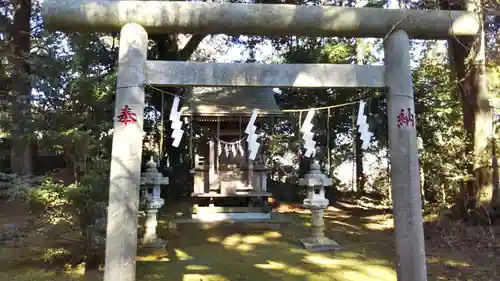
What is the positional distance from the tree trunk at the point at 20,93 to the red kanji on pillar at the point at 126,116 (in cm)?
273

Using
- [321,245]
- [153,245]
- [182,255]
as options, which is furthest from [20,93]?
[321,245]

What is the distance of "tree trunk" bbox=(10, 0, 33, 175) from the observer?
6.03m

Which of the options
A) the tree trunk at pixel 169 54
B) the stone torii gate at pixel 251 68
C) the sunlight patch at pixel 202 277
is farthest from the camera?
the tree trunk at pixel 169 54

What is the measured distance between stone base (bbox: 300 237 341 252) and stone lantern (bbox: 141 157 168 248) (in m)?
2.97

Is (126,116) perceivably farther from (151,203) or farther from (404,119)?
(151,203)

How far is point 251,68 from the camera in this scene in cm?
407

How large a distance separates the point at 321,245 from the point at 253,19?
17.1 ft

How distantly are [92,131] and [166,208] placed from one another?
24.6 ft

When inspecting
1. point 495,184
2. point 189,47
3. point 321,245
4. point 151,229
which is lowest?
point 321,245

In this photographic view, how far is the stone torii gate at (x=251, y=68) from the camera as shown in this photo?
3.75 m

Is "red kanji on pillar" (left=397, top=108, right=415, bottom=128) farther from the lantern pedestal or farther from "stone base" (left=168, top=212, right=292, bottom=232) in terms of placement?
"stone base" (left=168, top=212, right=292, bottom=232)

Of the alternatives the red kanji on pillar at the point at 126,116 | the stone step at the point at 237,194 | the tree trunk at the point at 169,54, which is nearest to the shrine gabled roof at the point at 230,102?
the stone step at the point at 237,194

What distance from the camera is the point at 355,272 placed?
19.9ft

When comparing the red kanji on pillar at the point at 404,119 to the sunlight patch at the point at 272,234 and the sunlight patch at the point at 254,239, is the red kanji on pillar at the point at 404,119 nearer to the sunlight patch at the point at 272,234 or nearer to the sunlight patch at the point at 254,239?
the sunlight patch at the point at 254,239
